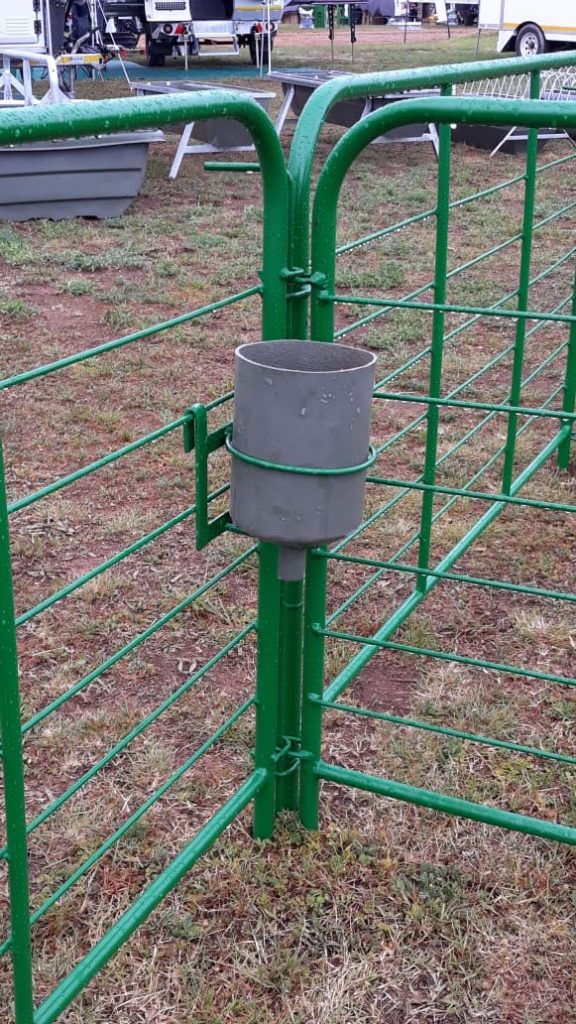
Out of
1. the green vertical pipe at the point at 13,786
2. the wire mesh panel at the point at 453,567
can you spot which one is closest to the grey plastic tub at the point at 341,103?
the wire mesh panel at the point at 453,567

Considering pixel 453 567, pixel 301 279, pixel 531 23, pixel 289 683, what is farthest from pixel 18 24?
pixel 531 23

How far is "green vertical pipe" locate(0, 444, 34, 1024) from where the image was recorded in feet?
5.02

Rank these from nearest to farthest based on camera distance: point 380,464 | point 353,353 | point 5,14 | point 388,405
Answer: point 353,353 → point 380,464 → point 388,405 → point 5,14

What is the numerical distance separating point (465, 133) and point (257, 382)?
1017cm

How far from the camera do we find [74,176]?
303 inches

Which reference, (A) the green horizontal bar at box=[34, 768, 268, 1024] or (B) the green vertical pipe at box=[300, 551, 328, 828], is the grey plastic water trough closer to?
(B) the green vertical pipe at box=[300, 551, 328, 828]

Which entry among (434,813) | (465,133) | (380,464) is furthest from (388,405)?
(465,133)

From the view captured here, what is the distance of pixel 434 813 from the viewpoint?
2.54m

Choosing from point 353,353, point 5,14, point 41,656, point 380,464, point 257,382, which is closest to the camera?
point 257,382

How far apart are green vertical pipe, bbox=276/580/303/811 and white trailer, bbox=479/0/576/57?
15.8 meters

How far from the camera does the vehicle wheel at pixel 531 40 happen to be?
16.3m

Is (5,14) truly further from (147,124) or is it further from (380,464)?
(147,124)

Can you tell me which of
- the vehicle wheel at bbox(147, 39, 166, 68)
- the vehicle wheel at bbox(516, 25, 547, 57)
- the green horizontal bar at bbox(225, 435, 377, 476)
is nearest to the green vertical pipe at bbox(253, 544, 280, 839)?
the green horizontal bar at bbox(225, 435, 377, 476)

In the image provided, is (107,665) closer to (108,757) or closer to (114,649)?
(108,757)
